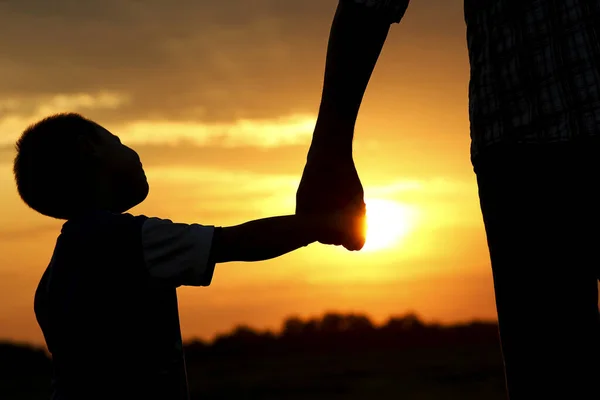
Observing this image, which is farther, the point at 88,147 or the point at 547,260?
the point at 88,147

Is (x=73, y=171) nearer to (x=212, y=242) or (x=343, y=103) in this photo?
(x=212, y=242)

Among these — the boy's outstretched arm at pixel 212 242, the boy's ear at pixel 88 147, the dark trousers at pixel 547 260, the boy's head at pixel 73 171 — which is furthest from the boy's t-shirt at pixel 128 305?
the dark trousers at pixel 547 260

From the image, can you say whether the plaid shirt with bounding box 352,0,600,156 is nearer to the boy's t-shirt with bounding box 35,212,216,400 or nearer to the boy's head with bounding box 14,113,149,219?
the boy's t-shirt with bounding box 35,212,216,400

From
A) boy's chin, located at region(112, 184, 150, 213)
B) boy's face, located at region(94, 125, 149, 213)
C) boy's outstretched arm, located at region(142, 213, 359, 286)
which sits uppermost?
boy's face, located at region(94, 125, 149, 213)

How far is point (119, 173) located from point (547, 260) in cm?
149

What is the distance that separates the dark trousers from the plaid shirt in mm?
54

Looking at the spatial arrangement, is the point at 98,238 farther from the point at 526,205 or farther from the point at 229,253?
the point at 526,205

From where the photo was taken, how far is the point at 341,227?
7.76 feet

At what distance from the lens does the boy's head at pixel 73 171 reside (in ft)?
8.16

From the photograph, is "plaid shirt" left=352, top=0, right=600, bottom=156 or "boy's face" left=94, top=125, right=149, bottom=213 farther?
"boy's face" left=94, top=125, right=149, bottom=213

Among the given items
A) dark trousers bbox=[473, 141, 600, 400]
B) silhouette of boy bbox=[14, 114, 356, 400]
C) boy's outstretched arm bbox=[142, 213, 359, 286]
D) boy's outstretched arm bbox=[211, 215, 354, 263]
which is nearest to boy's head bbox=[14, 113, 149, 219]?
silhouette of boy bbox=[14, 114, 356, 400]

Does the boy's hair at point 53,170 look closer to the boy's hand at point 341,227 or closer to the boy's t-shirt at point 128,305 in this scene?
the boy's t-shirt at point 128,305

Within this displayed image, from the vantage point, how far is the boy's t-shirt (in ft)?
7.35

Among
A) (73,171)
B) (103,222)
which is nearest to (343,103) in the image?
(103,222)
